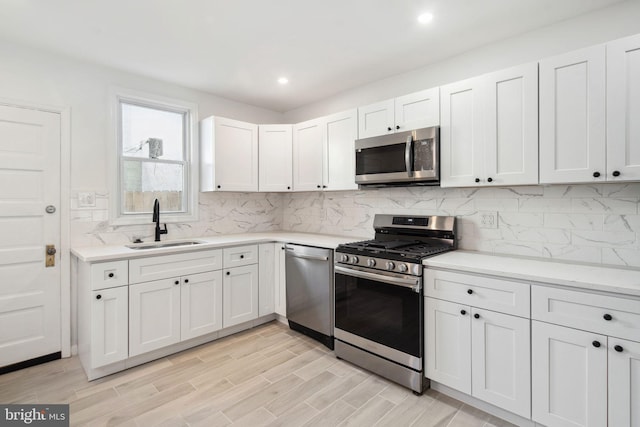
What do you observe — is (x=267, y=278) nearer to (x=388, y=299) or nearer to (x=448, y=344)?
(x=388, y=299)

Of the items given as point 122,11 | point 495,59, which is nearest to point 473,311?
point 495,59

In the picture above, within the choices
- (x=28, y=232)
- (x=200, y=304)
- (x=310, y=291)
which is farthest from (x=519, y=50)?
(x=28, y=232)

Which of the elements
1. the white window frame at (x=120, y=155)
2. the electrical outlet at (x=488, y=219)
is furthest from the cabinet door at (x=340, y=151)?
the white window frame at (x=120, y=155)

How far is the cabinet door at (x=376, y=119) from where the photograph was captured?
9.20 feet

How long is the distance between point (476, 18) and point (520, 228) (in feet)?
5.03

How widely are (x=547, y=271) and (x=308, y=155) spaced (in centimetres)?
244

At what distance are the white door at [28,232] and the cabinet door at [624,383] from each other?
3842 millimetres

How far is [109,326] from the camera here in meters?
2.41

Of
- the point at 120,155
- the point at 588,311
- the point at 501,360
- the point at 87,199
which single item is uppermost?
the point at 120,155

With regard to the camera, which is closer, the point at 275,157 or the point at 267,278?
the point at 267,278

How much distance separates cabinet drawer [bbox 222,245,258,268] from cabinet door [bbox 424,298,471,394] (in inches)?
71.8

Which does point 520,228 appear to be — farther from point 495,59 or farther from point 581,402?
point 495,59

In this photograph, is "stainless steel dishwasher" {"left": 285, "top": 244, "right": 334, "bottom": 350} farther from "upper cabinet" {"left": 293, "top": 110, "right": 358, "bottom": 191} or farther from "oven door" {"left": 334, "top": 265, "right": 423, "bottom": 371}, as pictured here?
"upper cabinet" {"left": 293, "top": 110, "right": 358, "bottom": 191}

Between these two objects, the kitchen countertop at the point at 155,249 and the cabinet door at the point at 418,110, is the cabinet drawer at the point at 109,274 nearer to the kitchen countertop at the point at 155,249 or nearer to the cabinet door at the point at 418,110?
the kitchen countertop at the point at 155,249
